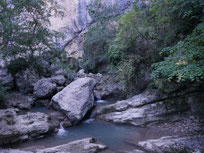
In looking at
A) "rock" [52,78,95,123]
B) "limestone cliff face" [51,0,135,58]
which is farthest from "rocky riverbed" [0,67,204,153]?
"limestone cliff face" [51,0,135,58]

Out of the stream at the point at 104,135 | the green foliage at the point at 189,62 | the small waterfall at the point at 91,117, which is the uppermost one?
the green foliage at the point at 189,62

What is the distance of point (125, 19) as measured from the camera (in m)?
9.99

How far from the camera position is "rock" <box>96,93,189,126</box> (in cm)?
672

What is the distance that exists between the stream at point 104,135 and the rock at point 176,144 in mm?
580

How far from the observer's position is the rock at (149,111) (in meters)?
6.72

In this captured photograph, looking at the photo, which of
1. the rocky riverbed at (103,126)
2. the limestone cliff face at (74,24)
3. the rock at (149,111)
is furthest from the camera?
the limestone cliff face at (74,24)

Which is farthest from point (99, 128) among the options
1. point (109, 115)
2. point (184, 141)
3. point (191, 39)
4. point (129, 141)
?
point (191, 39)

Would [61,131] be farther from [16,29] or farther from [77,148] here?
[16,29]

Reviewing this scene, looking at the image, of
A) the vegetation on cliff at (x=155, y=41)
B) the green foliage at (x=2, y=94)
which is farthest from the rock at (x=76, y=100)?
the green foliage at (x=2, y=94)

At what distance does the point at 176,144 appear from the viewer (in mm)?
4660

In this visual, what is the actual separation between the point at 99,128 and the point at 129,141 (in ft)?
5.84

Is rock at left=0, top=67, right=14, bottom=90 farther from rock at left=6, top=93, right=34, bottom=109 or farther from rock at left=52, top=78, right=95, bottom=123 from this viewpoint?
rock at left=52, top=78, right=95, bottom=123

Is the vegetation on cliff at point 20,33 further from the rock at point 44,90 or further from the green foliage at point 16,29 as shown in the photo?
the rock at point 44,90

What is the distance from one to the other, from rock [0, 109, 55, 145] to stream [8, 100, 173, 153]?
257mm
